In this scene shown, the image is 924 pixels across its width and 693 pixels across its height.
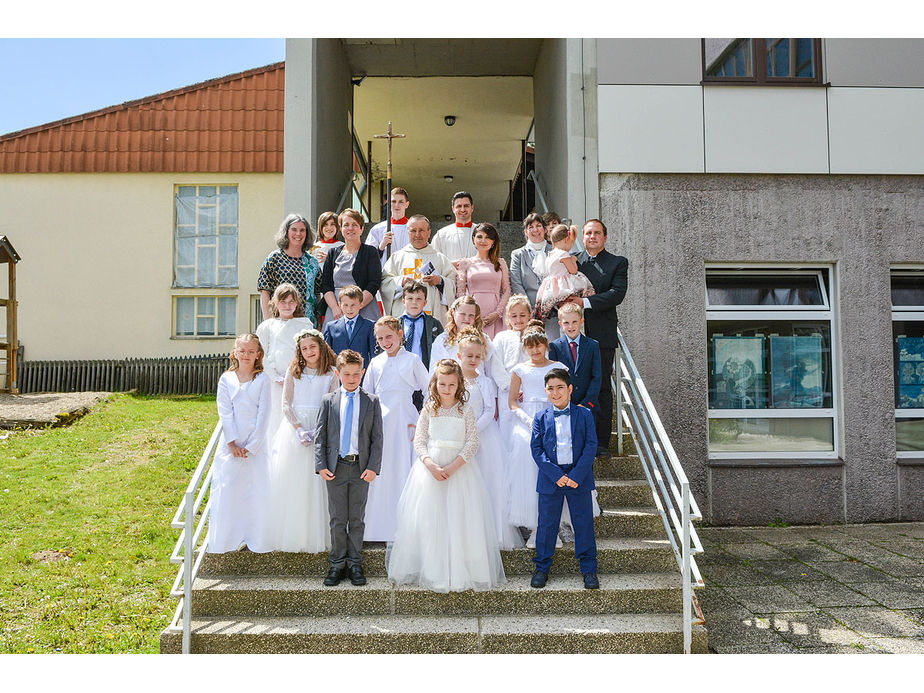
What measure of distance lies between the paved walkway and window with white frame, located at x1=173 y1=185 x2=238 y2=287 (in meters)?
12.0

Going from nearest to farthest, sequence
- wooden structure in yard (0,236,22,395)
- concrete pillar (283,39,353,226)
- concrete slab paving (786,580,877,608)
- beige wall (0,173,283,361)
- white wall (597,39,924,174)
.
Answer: concrete slab paving (786,580,877,608)
white wall (597,39,924,174)
concrete pillar (283,39,353,226)
wooden structure in yard (0,236,22,395)
beige wall (0,173,283,361)

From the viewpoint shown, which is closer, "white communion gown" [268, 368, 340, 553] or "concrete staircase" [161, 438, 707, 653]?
"concrete staircase" [161, 438, 707, 653]

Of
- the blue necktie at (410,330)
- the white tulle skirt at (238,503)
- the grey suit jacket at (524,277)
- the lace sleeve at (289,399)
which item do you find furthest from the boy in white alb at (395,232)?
the white tulle skirt at (238,503)

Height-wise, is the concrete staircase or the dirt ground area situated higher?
the dirt ground area

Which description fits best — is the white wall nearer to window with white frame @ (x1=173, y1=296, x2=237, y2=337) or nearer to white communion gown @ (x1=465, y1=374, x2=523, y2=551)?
white communion gown @ (x1=465, y1=374, x2=523, y2=551)

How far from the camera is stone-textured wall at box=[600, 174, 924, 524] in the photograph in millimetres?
7848

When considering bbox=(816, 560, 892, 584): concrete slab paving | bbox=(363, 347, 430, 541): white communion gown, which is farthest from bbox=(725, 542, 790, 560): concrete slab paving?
bbox=(363, 347, 430, 541): white communion gown

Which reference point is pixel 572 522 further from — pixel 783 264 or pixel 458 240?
pixel 783 264

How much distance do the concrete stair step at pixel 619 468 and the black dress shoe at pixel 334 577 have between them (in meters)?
2.22

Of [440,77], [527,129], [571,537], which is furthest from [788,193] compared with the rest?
[527,129]

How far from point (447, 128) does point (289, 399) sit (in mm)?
11112

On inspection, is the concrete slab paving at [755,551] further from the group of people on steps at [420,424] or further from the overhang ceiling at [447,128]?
the overhang ceiling at [447,128]

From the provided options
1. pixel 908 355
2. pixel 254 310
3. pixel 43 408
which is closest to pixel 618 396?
pixel 908 355

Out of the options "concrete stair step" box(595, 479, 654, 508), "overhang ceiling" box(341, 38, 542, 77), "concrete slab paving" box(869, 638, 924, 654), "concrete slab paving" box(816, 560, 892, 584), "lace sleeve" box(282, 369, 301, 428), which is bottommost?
"concrete slab paving" box(869, 638, 924, 654)
